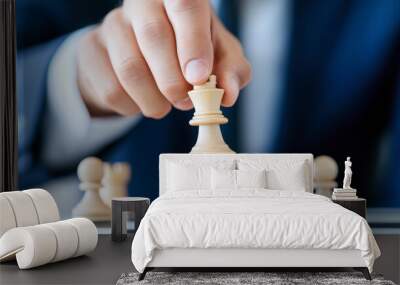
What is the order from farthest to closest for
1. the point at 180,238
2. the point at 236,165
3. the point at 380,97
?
1. the point at 380,97
2. the point at 236,165
3. the point at 180,238

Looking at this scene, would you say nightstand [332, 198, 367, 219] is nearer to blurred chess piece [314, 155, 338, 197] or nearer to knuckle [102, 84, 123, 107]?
blurred chess piece [314, 155, 338, 197]

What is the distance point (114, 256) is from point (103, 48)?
249 centimetres

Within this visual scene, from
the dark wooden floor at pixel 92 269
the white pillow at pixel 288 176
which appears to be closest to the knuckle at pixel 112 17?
the white pillow at pixel 288 176

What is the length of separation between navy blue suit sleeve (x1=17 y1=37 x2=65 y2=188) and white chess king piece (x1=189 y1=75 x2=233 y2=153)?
5.49 feet

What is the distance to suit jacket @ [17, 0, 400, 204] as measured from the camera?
5828mm

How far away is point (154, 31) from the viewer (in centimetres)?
506

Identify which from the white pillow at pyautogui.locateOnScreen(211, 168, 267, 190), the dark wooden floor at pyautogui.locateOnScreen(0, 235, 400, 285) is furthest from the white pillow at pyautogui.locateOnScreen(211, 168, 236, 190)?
the dark wooden floor at pyautogui.locateOnScreen(0, 235, 400, 285)

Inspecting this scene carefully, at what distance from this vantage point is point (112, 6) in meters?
5.95

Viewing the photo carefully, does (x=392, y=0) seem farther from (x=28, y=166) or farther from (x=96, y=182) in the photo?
(x=28, y=166)

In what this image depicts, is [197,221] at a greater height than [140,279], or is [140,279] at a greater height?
[197,221]

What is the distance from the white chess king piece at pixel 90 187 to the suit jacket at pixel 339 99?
37 cm

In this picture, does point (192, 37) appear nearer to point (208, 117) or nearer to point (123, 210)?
point (208, 117)

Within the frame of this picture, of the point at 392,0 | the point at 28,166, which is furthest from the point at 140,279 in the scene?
the point at 392,0

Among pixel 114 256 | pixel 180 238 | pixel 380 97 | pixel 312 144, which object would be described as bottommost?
pixel 114 256
